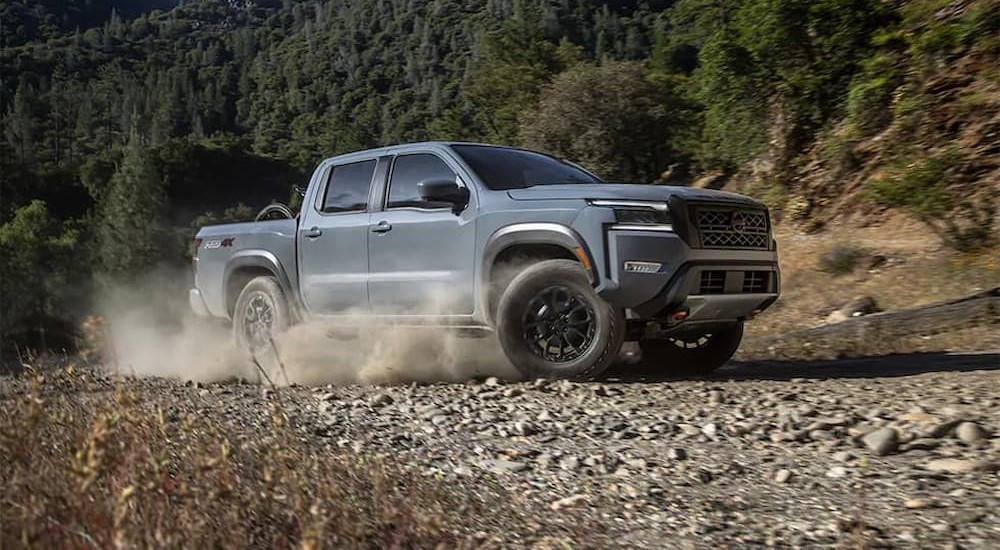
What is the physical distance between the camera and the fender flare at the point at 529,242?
6.00 metres

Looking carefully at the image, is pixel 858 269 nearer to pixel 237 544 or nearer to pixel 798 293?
pixel 798 293

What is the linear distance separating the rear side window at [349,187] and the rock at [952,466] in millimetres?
4766

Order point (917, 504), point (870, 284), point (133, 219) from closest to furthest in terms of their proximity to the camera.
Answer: point (917, 504) → point (870, 284) → point (133, 219)

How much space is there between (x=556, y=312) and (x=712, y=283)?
1097 mm

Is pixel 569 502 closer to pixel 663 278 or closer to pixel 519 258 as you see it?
pixel 663 278

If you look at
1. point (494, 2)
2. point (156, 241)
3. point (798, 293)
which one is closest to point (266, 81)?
point (494, 2)

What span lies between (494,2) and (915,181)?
14340 centimetres

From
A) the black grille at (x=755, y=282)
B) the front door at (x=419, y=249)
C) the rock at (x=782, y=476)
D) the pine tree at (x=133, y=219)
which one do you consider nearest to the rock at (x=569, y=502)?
the rock at (x=782, y=476)

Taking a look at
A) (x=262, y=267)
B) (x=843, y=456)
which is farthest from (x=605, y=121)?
(x=843, y=456)

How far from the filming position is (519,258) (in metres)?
6.52

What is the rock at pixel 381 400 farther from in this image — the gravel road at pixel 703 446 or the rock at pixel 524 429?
the rock at pixel 524 429

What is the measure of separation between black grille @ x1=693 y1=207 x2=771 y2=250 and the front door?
5.50 feet

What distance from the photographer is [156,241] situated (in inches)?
3054

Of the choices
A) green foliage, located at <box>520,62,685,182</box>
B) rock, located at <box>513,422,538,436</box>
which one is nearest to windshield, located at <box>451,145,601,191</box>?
rock, located at <box>513,422,538,436</box>
